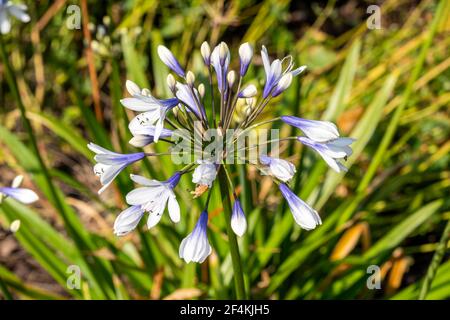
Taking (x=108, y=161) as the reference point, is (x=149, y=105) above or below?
above

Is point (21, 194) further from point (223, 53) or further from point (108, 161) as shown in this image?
point (223, 53)

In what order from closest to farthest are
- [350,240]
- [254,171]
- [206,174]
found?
[206,174] < [350,240] < [254,171]

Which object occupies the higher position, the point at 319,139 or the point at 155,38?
the point at 155,38

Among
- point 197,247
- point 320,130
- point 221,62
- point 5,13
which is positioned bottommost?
point 197,247

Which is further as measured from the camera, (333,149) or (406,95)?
(406,95)

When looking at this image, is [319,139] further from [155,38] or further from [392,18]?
[392,18]

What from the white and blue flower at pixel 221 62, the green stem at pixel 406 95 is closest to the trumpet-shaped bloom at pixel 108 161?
the white and blue flower at pixel 221 62

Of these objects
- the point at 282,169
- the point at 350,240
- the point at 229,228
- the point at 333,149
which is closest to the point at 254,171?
the point at 350,240

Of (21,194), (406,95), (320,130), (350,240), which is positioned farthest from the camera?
(350,240)
